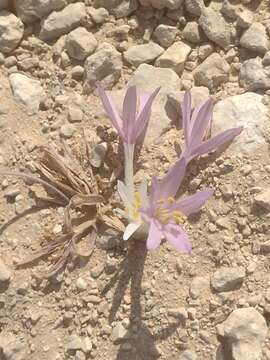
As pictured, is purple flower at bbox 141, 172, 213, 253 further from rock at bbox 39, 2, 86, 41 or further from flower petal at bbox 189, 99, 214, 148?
rock at bbox 39, 2, 86, 41

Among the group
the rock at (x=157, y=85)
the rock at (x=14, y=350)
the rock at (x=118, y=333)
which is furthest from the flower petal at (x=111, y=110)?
the rock at (x=14, y=350)

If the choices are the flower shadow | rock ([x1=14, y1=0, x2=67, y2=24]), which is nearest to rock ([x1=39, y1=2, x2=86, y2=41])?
rock ([x1=14, y1=0, x2=67, y2=24])

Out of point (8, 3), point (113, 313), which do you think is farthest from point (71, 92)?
point (113, 313)

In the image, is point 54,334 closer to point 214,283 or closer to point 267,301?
point 214,283

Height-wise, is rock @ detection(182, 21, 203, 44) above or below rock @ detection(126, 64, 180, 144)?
above

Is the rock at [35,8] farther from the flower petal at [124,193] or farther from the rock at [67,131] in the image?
the flower petal at [124,193]

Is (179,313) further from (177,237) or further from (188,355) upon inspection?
(177,237)
